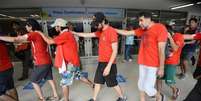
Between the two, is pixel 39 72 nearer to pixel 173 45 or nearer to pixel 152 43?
pixel 152 43

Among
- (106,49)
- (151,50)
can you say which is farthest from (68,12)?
(151,50)

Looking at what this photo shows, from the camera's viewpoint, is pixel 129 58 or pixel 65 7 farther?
pixel 65 7

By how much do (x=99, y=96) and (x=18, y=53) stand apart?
2274 mm

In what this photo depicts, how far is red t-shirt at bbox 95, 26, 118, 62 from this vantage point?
8.61 feet

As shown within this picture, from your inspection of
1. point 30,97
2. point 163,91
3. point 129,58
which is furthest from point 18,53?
Answer: point 129,58

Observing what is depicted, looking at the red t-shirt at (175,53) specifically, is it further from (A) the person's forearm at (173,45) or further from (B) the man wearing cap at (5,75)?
(B) the man wearing cap at (5,75)

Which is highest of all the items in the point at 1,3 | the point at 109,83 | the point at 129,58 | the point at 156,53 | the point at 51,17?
the point at 1,3

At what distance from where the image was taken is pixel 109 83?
2.82m

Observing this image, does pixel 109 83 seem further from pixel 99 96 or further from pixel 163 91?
pixel 163 91

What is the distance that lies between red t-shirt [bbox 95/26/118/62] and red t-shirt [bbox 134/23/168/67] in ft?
1.30

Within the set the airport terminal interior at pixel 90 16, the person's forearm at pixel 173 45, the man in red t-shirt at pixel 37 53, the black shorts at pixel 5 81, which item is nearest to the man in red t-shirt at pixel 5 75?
the black shorts at pixel 5 81

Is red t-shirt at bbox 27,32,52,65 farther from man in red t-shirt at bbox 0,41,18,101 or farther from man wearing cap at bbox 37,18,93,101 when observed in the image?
man in red t-shirt at bbox 0,41,18,101

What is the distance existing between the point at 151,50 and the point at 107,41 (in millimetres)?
611

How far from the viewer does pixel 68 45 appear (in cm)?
273
